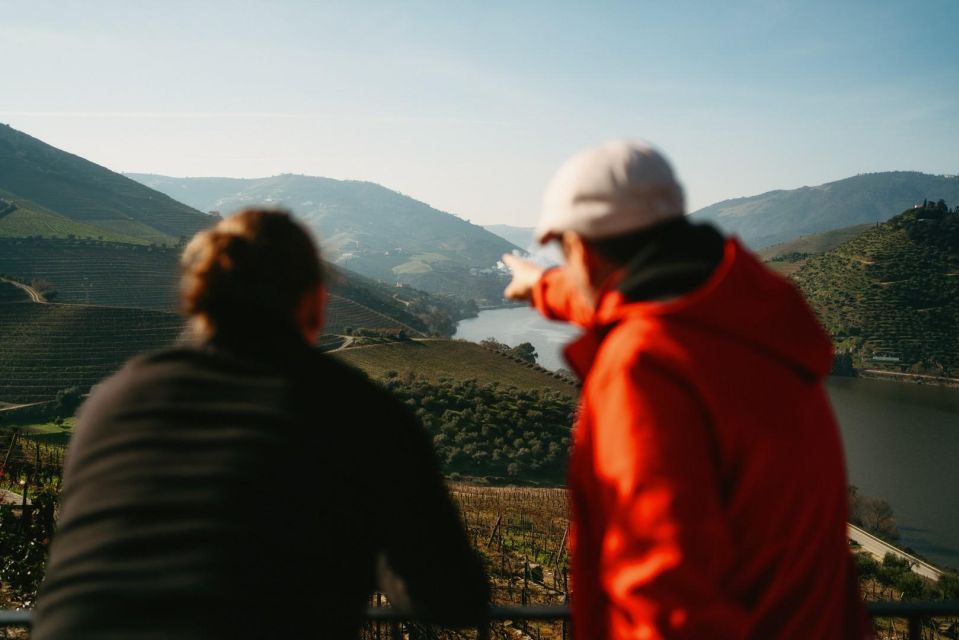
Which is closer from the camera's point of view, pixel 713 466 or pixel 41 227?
pixel 713 466

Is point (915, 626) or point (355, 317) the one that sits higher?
point (915, 626)

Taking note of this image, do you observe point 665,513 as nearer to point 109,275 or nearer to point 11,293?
point 11,293

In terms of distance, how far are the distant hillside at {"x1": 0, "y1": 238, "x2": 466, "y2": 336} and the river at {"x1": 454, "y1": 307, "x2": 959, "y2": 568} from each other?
63.7 ft

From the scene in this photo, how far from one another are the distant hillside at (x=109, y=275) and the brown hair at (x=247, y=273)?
53.2 m

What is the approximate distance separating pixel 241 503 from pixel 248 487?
0.08 feet

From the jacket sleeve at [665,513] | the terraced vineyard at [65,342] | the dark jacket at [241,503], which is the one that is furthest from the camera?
the terraced vineyard at [65,342]

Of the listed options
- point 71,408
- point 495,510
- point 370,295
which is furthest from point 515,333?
point 495,510

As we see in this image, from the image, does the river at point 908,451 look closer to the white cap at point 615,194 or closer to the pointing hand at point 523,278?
the pointing hand at point 523,278

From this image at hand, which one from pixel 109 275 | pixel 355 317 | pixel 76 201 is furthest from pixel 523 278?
pixel 76 201

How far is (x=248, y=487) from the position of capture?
1.04 m

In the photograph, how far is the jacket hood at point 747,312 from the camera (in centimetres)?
94

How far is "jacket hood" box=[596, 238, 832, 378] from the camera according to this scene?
94cm

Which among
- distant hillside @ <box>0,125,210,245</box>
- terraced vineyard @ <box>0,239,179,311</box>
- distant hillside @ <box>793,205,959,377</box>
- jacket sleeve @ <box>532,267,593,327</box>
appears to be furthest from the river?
distant hillside @ <box>0,125,210,245</box>

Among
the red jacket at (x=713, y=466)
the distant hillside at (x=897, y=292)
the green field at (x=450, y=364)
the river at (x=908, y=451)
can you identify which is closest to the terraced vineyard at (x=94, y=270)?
the green field at (x=450, y=364)
